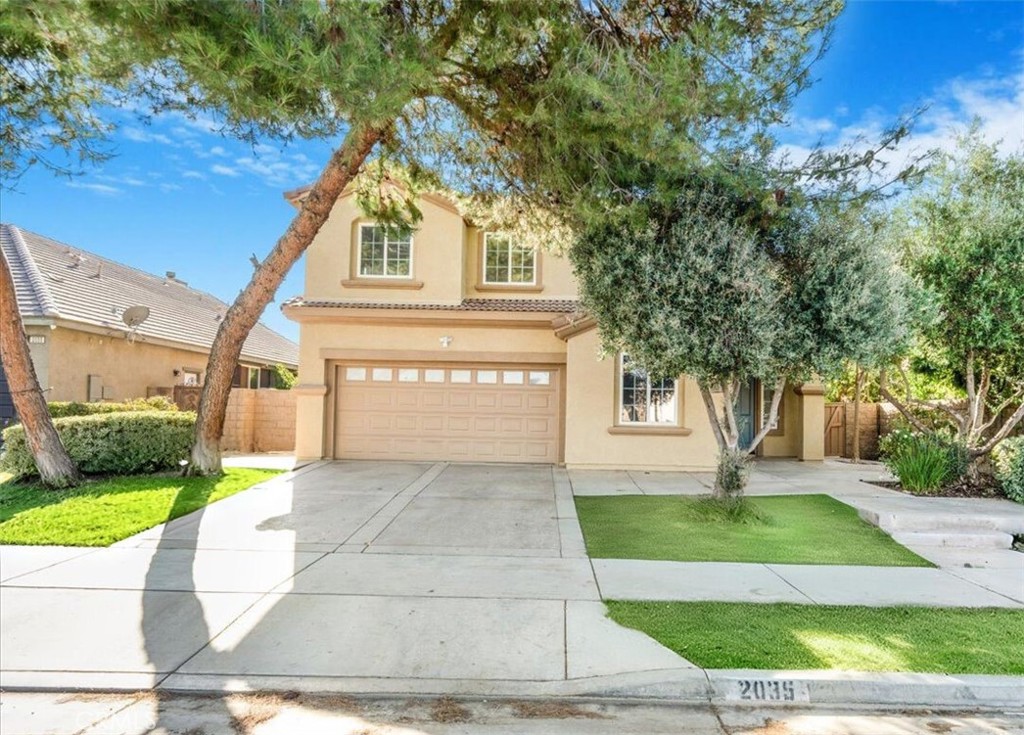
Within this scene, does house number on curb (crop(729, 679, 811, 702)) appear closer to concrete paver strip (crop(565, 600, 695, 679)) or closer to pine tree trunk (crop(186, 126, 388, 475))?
concrete paver strip (crop(565, 600, 695, 679))

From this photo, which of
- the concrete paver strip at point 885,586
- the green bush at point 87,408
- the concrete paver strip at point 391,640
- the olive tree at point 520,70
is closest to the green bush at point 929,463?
the concrete paver strip at point 885,586

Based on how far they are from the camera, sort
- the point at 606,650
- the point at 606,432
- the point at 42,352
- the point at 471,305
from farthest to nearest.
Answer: the point at 471,305, the point at 42,352, the point at 606,432, the point at 606,650

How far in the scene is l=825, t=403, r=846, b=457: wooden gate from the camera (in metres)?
15.9

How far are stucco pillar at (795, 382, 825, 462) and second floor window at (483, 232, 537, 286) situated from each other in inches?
282

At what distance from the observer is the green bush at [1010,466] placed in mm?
8648

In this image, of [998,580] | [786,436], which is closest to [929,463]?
[998,580]

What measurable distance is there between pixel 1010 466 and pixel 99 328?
18715 mm

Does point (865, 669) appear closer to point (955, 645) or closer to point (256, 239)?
point (955, 645)

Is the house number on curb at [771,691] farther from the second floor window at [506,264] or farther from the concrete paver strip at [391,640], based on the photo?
the second floor window at [506,264]

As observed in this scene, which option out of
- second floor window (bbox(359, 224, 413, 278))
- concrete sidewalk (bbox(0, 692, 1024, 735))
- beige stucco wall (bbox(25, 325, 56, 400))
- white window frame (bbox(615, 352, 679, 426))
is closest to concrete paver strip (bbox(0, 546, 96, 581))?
concrete sidewalk (bbox(0, 692, 1024, 735))

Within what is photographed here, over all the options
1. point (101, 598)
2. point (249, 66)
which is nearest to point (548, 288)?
point (249, 66)

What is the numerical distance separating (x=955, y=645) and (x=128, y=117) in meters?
10.3

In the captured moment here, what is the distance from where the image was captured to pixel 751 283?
6.68 metres

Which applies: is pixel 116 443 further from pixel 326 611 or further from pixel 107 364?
pixel 326 611
